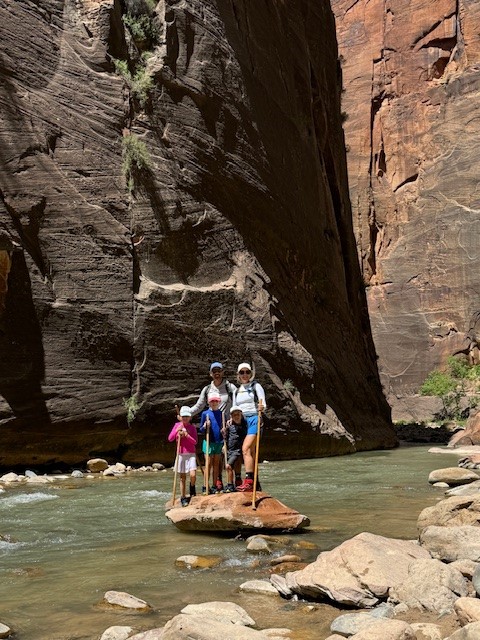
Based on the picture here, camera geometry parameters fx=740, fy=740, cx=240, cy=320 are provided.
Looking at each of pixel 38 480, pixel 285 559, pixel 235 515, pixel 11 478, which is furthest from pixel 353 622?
pixel 11 478

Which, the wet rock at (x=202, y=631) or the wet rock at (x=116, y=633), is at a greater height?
the wet rock at (x=202, y=631)

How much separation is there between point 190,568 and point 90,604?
3.78 feet

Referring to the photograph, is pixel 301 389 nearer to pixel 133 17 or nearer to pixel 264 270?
pixel 264 270

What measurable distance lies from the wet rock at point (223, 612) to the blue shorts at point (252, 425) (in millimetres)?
3771

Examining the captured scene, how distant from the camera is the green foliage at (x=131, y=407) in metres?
15.3

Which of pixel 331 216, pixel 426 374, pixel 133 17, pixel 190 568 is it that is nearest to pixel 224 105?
pixel 133 17

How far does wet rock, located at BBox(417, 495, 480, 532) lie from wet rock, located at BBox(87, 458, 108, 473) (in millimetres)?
8488

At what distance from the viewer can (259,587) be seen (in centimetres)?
511

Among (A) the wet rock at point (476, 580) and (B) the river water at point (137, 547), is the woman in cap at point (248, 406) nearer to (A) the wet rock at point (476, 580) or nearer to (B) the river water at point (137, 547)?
(B) the river water at point (137, 547)

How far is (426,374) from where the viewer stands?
153ft

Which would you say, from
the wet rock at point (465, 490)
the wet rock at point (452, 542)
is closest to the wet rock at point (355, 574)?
the wet rock at point (452, 542)

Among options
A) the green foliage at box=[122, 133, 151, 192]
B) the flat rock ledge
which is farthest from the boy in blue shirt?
the green foliage at box=[122, 133, 151, 192]

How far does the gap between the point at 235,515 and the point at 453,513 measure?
2115 millimetres

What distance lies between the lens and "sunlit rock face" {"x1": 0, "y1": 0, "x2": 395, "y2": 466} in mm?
14641
